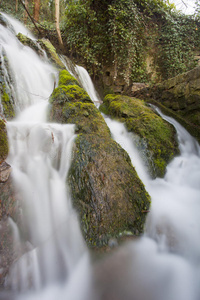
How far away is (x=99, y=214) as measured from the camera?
2.01 m

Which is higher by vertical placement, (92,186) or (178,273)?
(92,186)

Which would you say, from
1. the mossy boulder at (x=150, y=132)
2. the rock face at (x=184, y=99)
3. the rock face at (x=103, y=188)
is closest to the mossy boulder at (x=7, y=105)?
the rock face at (x=103, y=188)

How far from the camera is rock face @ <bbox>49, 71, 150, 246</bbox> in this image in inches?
78.5

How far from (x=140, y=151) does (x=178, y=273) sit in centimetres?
198

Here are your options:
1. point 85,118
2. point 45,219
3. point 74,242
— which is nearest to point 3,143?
point 45,219

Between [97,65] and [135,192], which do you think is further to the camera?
[97,65]

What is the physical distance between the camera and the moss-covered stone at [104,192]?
199cm

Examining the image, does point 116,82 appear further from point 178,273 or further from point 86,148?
point 178,273

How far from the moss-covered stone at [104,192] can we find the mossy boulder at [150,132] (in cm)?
84

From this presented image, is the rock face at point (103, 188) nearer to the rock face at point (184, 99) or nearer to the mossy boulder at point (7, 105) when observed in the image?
the mossy boulder at point (7, 105)

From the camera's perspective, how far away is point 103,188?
7.15 feet

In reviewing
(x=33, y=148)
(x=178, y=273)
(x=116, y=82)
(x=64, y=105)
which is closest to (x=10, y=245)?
(x=33, y=148)

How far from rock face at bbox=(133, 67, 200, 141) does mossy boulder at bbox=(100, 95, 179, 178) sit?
763 millimetres

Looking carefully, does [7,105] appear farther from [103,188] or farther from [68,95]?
[103,188]
